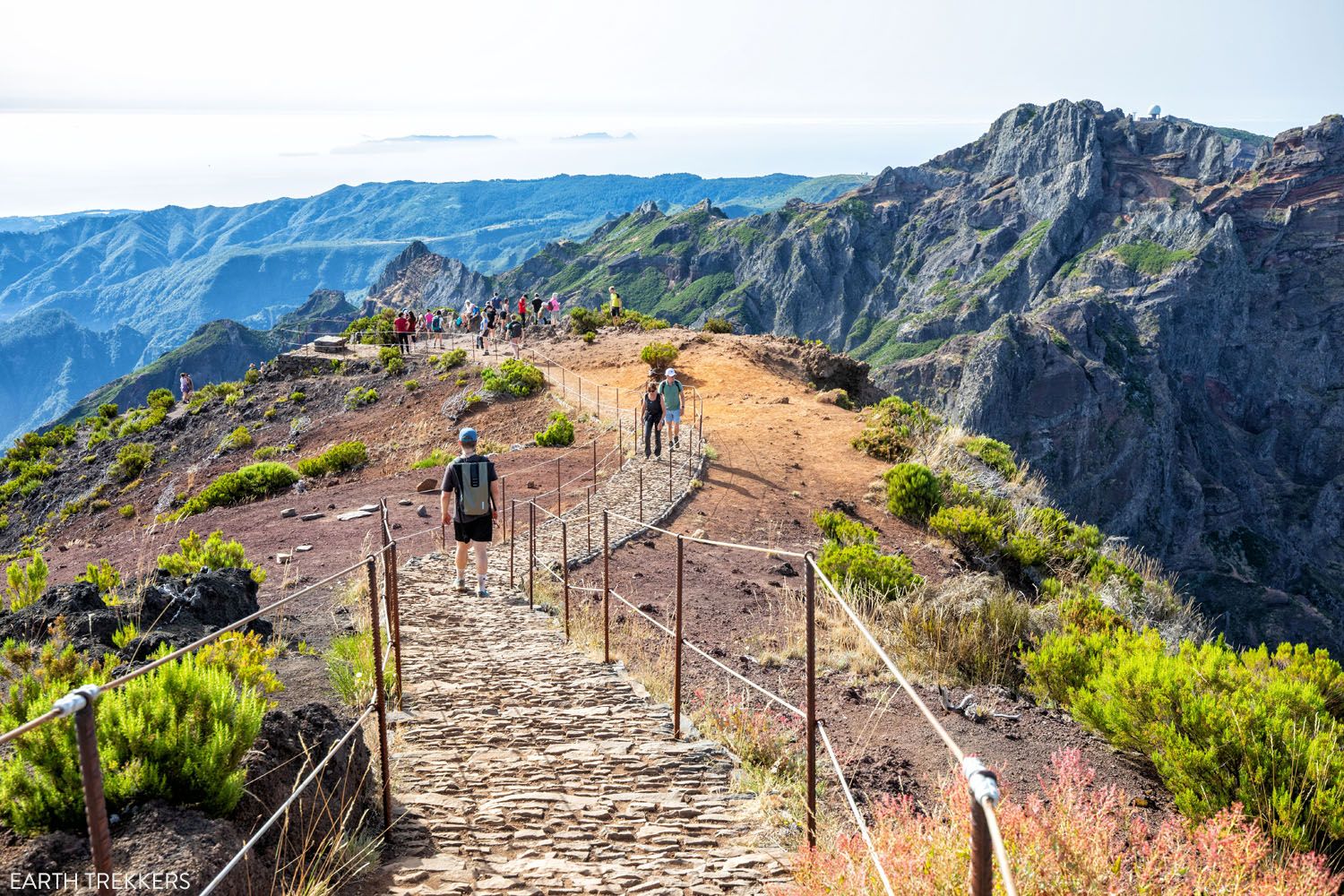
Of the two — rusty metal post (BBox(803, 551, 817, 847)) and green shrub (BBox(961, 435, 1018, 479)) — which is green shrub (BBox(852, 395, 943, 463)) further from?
rusty metal post (BBox(803, 551, 817, 847))

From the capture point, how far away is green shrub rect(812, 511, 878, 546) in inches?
553

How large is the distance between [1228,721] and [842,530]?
8874 mm

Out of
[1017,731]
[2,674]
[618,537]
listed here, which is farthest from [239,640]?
[618,537]

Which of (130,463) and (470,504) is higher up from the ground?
(470,504)

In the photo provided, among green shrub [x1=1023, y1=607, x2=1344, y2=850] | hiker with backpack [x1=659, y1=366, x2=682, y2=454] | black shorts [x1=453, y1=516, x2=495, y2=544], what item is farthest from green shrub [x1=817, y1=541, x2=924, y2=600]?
hiker with backpack [x1=659, y1=366, x2=682, y2=454]

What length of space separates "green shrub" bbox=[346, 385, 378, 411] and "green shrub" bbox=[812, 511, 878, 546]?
22439 mm

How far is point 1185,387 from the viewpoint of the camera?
144 m

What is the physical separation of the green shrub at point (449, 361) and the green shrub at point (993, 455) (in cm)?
1954

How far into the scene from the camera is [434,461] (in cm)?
2283

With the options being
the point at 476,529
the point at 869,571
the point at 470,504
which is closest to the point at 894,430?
the point at 869,571

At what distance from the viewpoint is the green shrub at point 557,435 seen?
73.4 feet

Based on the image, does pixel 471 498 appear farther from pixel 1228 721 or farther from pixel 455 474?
pixel 1228 721

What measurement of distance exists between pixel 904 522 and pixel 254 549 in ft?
38.9

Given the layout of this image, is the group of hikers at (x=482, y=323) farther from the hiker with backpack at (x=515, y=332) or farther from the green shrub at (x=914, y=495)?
the green shrub at (x=914, y=495)
